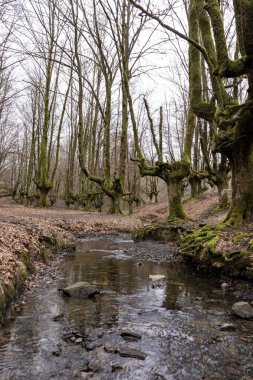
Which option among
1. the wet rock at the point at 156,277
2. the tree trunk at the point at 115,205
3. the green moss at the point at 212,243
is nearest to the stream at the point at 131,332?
the wet rock at the point at 156,277

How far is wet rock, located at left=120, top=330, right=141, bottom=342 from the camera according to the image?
4.12 meters

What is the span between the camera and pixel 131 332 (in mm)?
4246

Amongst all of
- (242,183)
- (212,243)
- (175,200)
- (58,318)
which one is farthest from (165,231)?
(58,318)

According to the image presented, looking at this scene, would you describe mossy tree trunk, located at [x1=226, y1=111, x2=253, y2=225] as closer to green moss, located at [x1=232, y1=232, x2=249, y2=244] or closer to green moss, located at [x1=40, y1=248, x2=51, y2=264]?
green moss, located at [x1=232, y1=232, x2=249, y2=244]

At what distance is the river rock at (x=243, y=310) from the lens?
486 cm

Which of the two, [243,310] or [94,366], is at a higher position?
[243,310]

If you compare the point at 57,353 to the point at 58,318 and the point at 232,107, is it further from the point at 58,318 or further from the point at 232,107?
the point at 232,107

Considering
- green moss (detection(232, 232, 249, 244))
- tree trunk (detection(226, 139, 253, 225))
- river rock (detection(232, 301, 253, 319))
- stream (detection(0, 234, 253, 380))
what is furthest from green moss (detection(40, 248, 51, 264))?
river rock (detection(232, 301, 253, 319))

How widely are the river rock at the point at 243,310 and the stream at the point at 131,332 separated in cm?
11

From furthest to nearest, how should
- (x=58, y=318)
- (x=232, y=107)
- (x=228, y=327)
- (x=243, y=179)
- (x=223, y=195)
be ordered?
(x=223, y=195) < (x=243, y=179) < (x=232, y=107) < (x=58, y=318) < (x=228, y=327)

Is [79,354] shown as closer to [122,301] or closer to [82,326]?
[82,326]

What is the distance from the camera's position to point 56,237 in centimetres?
1177

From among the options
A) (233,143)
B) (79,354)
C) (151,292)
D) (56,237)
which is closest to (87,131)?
(56,237)

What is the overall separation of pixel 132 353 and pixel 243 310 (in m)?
2.06
